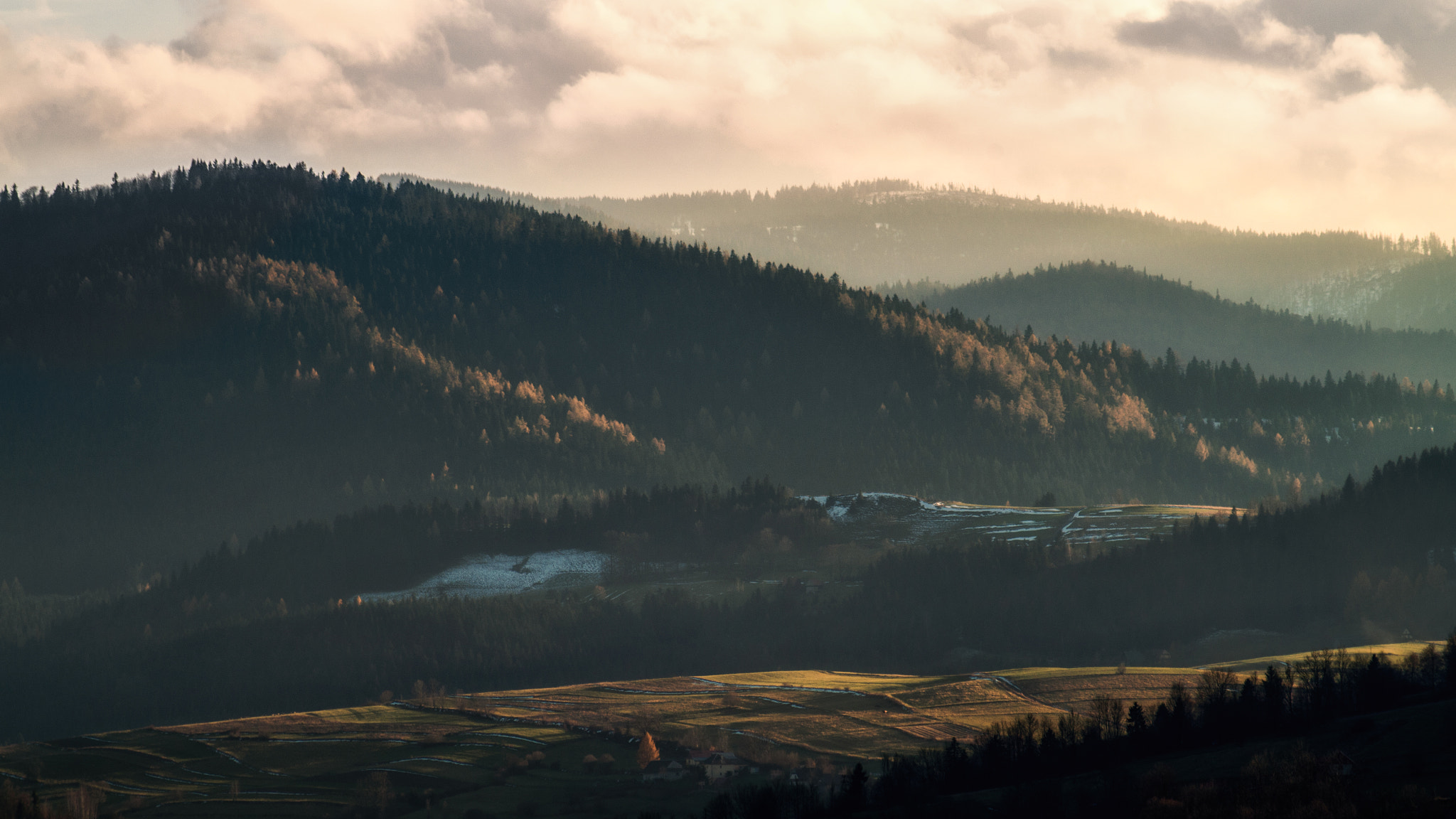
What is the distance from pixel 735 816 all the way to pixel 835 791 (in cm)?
2183

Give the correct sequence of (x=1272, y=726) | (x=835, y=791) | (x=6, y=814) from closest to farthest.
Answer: (x=1272, y=726), (x=835, y=791), (x=6, y=814)

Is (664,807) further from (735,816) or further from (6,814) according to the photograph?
(6,814)

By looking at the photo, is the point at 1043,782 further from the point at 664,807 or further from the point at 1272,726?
the point at 664,807

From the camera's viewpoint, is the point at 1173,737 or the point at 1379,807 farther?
the point at 1173,737

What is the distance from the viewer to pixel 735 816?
520 ft

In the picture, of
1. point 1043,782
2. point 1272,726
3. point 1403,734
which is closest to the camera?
point 1403,734

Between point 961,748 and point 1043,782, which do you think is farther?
point 961,748

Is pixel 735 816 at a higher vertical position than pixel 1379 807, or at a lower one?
lower

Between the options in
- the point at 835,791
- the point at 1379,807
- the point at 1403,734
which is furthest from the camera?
the point at 835,791

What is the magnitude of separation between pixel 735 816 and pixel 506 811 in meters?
46.6

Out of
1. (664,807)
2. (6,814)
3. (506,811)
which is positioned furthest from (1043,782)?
(6,814)

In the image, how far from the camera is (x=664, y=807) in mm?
186375

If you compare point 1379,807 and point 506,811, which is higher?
point 1379,807

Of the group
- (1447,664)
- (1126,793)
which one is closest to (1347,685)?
(1447,664)
